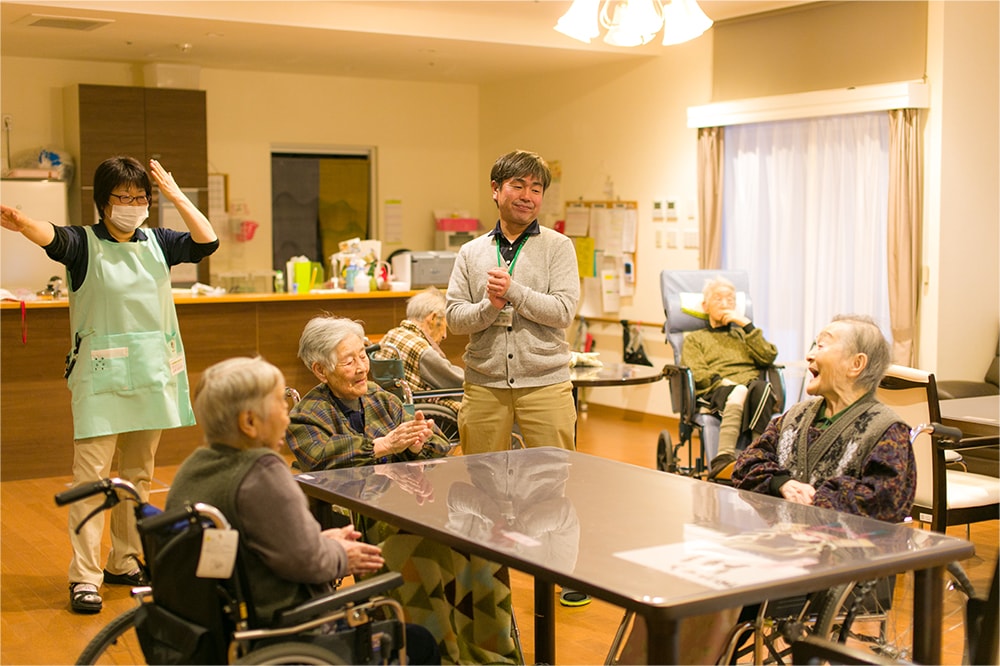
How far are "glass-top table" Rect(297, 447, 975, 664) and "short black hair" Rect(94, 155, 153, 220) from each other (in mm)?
1462

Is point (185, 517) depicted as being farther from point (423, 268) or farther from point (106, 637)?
point (423, 268)

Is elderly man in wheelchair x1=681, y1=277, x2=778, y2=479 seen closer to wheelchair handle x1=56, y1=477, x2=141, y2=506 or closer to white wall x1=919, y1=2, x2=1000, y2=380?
white wall x1=919, y1=2, x2=1000, y2=380

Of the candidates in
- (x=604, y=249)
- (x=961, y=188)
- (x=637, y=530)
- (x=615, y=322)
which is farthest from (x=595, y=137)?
(x=637, y=530)

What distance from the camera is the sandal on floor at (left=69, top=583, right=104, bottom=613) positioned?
3.92m

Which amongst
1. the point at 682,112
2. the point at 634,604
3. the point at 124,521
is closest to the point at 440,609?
the point at 634,604

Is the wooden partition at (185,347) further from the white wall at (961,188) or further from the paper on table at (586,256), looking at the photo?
the white wall at (961,188)

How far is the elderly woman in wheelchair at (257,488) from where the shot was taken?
211cm

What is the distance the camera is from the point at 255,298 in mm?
6809

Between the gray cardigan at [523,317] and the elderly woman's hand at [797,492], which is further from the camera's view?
the gray cardigan at [523,317]

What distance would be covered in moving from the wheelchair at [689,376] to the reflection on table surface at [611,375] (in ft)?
0.54

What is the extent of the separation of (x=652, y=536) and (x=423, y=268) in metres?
5.56

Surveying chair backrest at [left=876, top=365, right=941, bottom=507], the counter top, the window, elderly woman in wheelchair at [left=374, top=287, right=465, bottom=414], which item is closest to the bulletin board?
the counter top

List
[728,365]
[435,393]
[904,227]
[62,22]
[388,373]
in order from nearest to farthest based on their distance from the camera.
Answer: [388,373] < [435,393] < [728,365] < [904,227] < [62,22]

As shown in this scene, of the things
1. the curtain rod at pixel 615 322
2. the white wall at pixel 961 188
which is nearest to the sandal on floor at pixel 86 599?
the white wall at pixel 961 188
